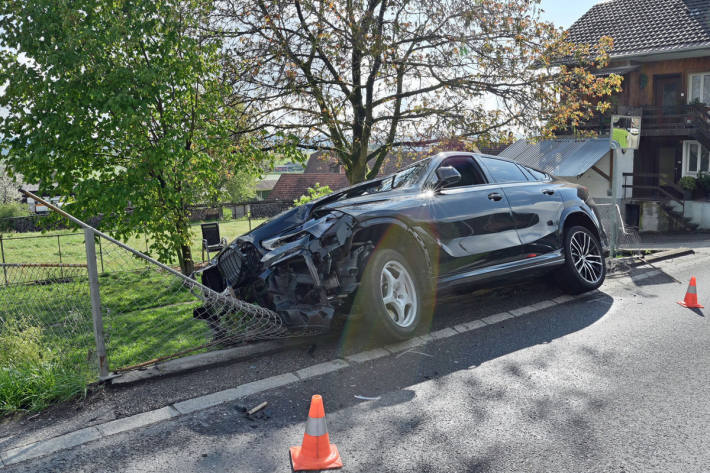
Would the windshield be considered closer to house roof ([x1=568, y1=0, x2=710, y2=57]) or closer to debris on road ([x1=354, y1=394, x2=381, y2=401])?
debris on road ([x1=354, y1=394, x2=381, y2=401])

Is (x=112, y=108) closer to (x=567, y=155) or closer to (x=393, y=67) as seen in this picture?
(x=393, y=67)

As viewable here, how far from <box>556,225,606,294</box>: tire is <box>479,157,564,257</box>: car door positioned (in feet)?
0.95

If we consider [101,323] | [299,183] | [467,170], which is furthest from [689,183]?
[299,183]

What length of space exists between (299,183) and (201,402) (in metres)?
63.2

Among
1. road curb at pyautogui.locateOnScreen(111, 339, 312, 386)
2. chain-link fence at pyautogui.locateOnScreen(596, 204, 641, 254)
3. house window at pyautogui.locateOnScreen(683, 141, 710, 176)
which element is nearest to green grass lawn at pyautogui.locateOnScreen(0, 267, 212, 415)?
road curb at pyautogui.locateOnScreen(111, 339, 312, 386)

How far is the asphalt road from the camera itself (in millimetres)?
3389

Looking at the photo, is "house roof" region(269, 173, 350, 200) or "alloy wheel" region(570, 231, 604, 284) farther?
"house roof" region(269, 173, 350, 200)

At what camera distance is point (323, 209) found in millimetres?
5594

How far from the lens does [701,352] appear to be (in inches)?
206

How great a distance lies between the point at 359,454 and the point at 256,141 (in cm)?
954

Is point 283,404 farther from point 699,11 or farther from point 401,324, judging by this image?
point 699,11

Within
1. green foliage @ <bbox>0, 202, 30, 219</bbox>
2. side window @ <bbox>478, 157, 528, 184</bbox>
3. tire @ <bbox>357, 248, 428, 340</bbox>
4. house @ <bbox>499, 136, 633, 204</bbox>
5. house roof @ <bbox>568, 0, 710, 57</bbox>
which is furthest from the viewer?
green foliage @ <bbox>0, 202, 30, 219</bbox>

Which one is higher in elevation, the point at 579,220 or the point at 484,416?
the point at 579,220

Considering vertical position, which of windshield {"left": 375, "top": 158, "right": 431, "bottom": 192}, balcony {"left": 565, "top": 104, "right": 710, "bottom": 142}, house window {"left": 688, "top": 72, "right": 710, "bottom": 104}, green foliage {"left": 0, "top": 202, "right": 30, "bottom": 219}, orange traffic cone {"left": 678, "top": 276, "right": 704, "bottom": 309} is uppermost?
house window {"left": 688, "top": 72, "right": 710, "bottom": 104}
